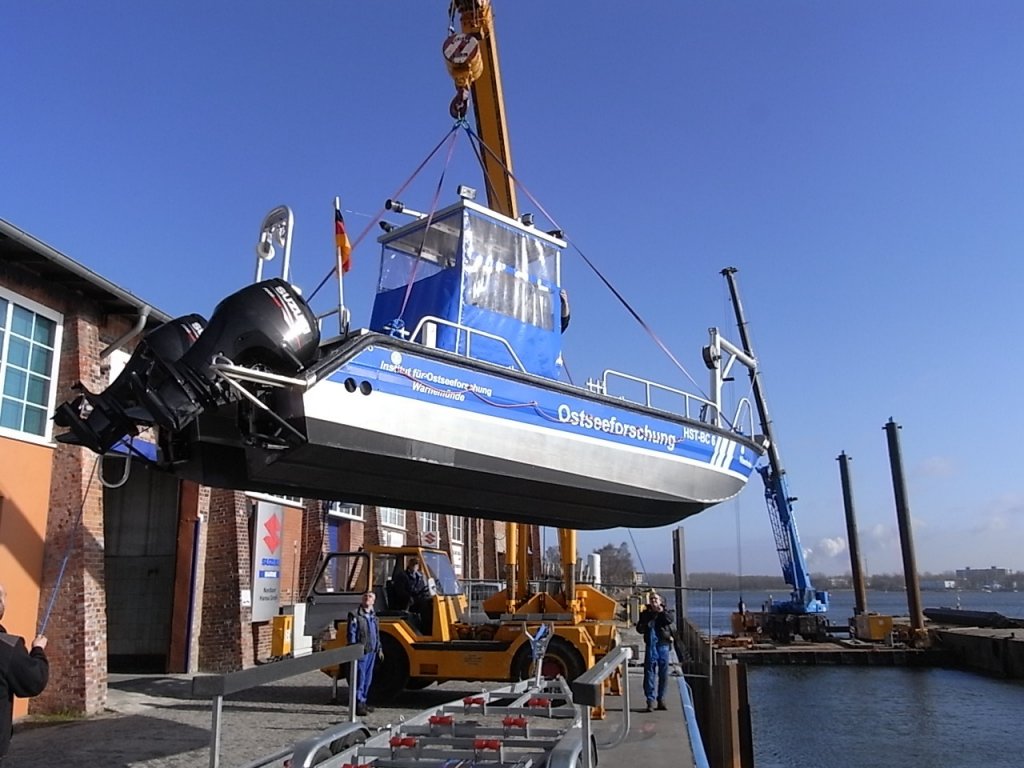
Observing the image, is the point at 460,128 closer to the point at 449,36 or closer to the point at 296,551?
the point at 449,36

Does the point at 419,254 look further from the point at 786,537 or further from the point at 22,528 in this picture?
the point at 786,537

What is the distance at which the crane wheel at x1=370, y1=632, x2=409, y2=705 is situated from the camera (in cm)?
1016

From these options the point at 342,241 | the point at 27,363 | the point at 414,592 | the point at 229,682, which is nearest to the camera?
the point at 229,682

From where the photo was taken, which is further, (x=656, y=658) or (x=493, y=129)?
(x=493, y=129)

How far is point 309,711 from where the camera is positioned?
384 inches

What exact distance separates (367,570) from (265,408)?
635 cm

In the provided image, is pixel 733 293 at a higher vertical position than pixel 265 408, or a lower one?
higher

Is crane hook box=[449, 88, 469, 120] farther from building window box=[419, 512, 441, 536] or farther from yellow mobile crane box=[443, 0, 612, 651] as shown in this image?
building window box=[419, 512, 441, 536]

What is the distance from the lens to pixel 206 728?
8.66 m

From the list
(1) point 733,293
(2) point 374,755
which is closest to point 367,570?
(2) point 374,755

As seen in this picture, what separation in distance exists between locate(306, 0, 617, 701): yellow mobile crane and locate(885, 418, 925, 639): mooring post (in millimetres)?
20893

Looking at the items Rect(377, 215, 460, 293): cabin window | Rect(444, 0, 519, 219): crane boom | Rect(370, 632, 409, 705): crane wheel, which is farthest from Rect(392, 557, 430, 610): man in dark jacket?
Rect(444, 0, 519, 219): crane boom

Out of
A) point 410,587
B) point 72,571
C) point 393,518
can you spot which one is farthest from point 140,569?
Answer: point 393,518

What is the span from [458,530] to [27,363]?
65.8ft
